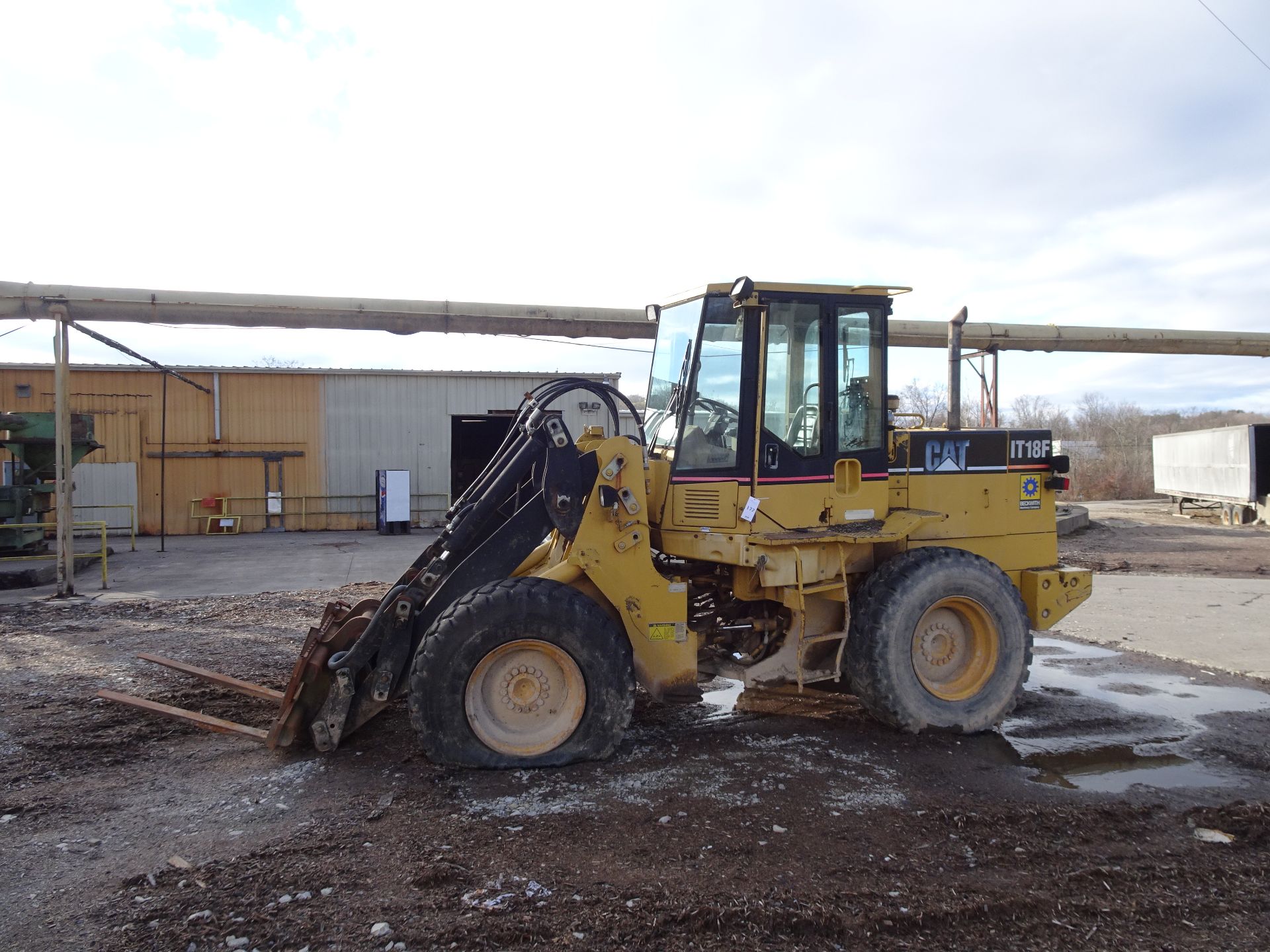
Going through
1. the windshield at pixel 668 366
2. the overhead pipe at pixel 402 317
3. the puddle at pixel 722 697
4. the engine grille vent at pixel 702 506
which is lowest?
the puddle at pixel 722 697

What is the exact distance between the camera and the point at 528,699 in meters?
5.05

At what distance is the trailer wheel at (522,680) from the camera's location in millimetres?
4848

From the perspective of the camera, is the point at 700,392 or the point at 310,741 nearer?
the point at 310,741

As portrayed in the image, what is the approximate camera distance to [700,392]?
5641mm

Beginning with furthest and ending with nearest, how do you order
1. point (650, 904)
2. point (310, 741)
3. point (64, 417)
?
point (64, 417), point (310, 741), point (650, 904)

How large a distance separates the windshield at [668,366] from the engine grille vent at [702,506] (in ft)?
1.28

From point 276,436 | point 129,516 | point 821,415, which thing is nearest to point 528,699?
point 821,415

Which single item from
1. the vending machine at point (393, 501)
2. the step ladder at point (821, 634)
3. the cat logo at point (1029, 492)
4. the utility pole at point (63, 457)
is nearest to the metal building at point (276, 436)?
the vending machine at point (393, 501)

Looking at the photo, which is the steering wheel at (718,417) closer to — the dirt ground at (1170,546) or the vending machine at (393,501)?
the dirt ground at (1170,546)

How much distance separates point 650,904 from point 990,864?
158cm

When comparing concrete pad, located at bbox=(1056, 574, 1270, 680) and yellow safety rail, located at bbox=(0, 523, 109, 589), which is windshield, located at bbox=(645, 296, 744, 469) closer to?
concrete pad, located at bbox=(1056, 574, 1270, 680)

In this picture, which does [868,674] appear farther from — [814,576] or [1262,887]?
[1262,887]

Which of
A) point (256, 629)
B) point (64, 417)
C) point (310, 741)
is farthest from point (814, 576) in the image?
point (64, 417)

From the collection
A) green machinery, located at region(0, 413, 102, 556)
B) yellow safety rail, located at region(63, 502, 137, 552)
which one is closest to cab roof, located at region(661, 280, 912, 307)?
green machinery, located at region(0, 413, 102, 556)
